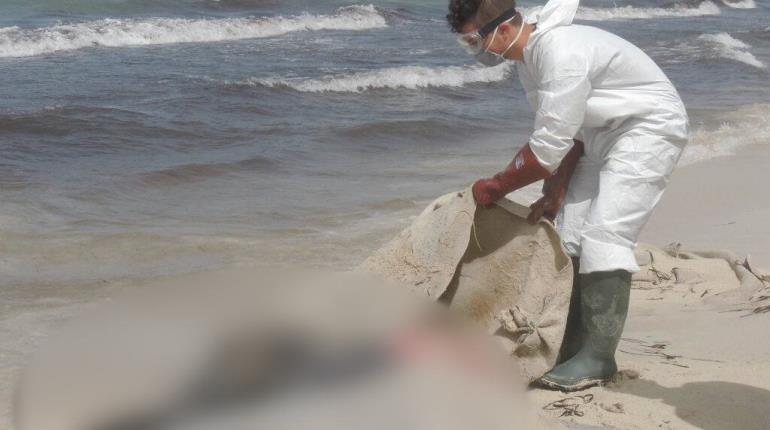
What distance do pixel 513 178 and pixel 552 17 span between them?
1.88ft

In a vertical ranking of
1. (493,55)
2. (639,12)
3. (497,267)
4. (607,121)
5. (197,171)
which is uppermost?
(493,55)

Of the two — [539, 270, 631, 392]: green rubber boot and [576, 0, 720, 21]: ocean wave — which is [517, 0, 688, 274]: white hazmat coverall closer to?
[539, 270, 631, 392]: green rubber boot

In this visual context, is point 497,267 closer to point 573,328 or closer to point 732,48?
point 573,328

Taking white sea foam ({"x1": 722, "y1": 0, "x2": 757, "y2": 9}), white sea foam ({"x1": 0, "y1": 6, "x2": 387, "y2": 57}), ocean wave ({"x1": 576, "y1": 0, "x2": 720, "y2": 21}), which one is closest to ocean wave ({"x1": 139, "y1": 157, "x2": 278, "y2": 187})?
white sea foam ({"x1": 0, "y1": 6, "x2": 387, "y2": 57})

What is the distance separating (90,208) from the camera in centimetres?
773

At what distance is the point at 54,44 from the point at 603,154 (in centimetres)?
1520

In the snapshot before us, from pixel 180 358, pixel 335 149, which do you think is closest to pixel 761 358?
pixel 180 358

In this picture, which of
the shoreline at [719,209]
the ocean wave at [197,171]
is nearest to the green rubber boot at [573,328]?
the shoreline at [719,209]

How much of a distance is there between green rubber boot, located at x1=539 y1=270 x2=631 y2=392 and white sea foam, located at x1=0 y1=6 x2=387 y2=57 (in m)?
14.2

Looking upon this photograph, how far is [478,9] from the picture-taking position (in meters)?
3.59

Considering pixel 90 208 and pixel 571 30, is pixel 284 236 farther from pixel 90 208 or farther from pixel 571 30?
pixel 571 30

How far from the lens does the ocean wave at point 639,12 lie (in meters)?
30.1

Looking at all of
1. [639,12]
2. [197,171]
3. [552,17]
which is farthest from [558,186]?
[639,12]

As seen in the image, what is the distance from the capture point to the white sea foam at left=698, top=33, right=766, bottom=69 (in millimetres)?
18703
